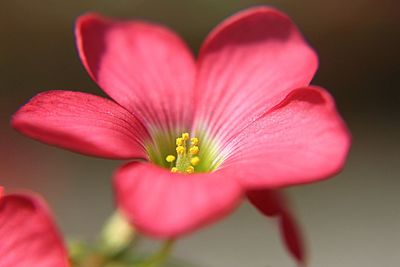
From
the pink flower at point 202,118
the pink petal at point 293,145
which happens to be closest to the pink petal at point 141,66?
the pink flower at point 202,118

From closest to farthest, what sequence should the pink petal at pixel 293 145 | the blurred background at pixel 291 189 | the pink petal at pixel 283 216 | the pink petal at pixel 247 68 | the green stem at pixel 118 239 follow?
the pink petal at pixel 293 145 → the pink petal at pixel 283 216 → the pink petal at pixel 247 68 → the green stem at pixel 118 239 → the blurred background at pixel 291 189

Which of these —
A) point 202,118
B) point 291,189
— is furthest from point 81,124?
point 291,189

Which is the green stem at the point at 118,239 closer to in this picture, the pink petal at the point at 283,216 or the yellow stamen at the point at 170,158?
the yellow stamen at the point at 170,158

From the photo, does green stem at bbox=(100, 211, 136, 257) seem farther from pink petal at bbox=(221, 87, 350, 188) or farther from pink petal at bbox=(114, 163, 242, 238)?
pink petal at bbox=(114, 163, 242, 238)

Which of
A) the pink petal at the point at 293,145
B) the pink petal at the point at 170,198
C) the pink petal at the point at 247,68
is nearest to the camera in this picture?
the pink petal at the point at 170,198

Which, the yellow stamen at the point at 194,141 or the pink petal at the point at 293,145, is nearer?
the pink petal at the point at 293,145

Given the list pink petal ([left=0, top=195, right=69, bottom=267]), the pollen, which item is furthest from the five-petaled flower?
the pollen

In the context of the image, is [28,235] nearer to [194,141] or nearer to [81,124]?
[81,124]
